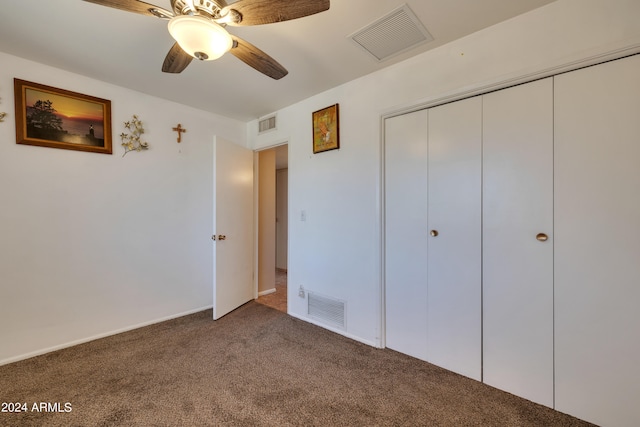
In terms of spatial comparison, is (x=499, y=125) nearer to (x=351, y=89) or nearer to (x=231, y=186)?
(x=351, y=89)

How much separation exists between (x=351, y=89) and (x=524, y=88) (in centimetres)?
132

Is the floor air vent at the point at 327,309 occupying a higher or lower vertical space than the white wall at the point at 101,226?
lower

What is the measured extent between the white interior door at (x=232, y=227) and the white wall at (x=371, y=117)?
519mm

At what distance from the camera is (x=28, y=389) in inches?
67.2

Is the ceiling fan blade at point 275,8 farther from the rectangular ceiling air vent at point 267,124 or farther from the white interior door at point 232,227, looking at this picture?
the rectangular ceiling air vent at point 267,124

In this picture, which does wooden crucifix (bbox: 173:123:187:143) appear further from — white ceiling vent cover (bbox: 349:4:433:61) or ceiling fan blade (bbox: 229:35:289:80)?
white ceiling vent cover (bbox: 349:4:433:61)

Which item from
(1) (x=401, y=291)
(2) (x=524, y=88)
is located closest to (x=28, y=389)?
(1) (x=401, y=291)

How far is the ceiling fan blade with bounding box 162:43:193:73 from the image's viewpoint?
4.82 feet

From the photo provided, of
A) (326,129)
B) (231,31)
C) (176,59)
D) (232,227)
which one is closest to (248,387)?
(232,227)

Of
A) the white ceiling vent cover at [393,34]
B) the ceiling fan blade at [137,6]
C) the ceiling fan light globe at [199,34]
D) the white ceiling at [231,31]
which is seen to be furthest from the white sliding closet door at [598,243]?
the ceiling fan blade at [137,6]

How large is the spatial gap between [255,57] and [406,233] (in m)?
1.66

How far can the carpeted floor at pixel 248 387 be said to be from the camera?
146 centimetres

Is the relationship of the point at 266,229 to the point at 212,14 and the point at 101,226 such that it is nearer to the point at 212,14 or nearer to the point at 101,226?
the point at 101,226

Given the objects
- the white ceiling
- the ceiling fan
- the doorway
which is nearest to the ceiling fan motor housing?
the ceiling fan
